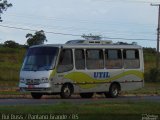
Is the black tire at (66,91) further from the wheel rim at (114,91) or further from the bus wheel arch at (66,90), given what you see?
the wheel rim at (114,91)

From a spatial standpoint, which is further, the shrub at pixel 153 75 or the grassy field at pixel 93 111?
the shrub at pixel 153 75

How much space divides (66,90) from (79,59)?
1872 mm

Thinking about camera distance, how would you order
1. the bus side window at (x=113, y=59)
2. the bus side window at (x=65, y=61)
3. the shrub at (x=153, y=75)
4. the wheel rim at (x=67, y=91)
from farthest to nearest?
the shrub at (x=153, y=75)
the bus side window at (x=113, y=59)
the wheel rim at (x=67, y=91)
the bus side window at (x=65, y=61)

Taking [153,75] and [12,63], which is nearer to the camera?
[153,75]

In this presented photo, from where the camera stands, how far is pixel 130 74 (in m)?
34.8

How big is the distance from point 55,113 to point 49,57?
42.6 ft

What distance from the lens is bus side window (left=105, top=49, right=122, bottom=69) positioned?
111 ft

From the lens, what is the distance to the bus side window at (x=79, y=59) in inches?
1256

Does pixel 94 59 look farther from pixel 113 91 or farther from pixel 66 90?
pixel 66 90

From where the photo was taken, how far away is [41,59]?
31.0 m

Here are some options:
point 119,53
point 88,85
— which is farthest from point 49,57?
point 119,53

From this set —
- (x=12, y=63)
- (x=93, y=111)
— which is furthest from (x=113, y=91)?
(x=12, y=63)

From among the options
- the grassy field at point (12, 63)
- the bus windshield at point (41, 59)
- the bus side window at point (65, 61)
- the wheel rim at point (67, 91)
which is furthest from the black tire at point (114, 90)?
the grassy field at point (12, 63)

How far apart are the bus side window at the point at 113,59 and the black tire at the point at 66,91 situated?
3.05 meters
